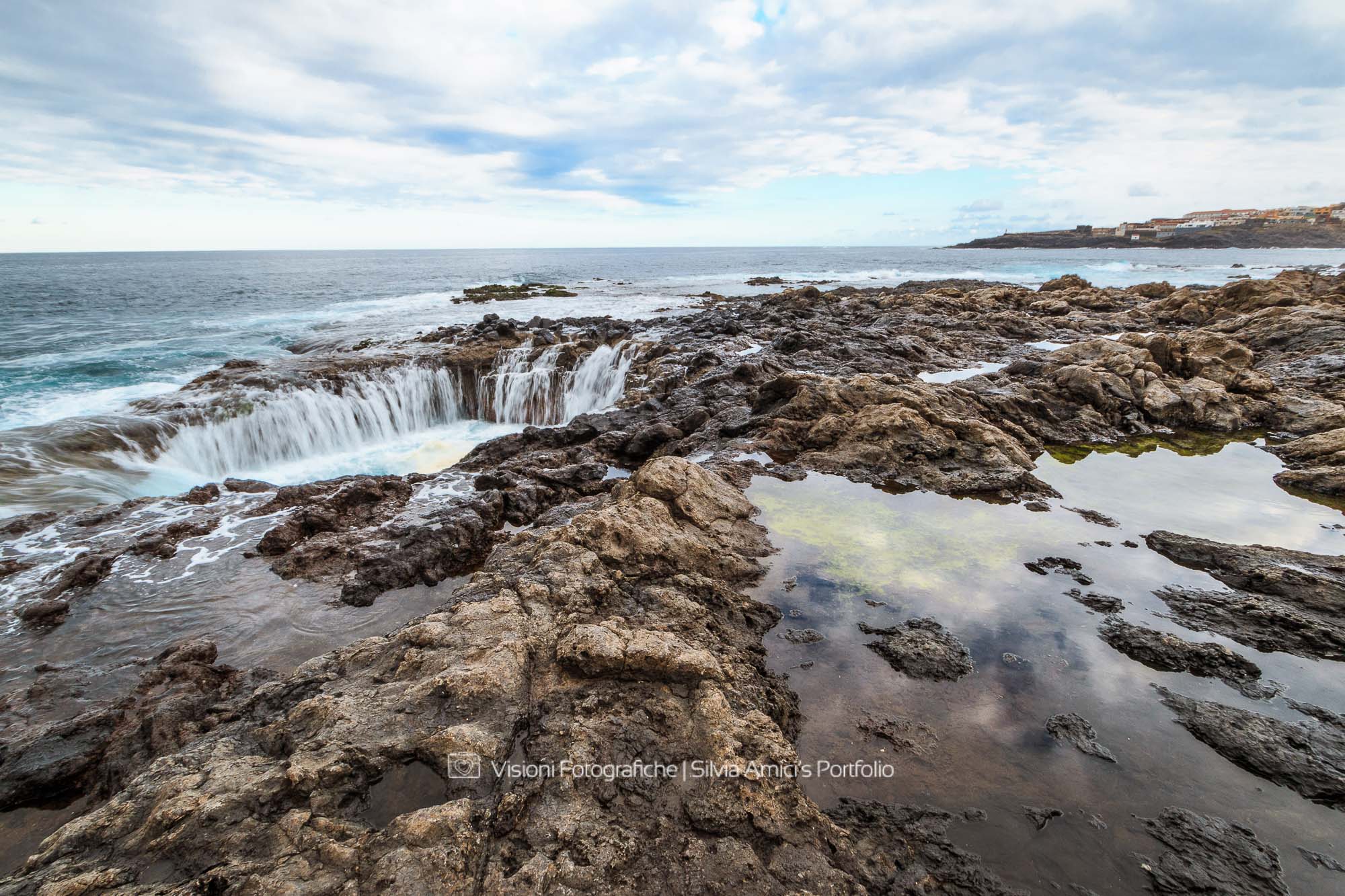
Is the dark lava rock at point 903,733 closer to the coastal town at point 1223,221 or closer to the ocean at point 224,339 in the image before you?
the ocean at point 224,339

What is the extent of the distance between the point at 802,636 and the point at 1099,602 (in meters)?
3.14

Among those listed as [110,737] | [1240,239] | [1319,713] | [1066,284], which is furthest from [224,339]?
[1240,239]

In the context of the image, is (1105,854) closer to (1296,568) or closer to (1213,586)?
(1213,586)

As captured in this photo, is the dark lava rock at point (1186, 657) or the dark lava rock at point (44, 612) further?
the dark lava rock at point (44, 612)

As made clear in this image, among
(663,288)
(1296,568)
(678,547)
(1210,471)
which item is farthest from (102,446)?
(663,288)

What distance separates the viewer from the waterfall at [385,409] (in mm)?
13789

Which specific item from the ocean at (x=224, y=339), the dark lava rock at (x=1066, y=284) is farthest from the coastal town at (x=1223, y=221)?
the dark lava rock at (x=1066, y=284)

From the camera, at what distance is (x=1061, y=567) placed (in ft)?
20.1

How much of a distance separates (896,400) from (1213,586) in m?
5.28

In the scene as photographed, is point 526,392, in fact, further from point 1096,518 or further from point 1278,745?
point 1278,745

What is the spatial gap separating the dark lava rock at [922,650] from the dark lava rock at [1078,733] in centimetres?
68

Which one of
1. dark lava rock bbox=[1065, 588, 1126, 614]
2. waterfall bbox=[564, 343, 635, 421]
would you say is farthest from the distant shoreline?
dark lava rock bbox=[1065, 588, 1126, 614]

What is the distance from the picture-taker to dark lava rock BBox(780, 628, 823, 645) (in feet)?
16.5

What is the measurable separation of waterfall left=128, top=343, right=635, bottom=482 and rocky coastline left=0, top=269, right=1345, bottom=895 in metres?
4.66
